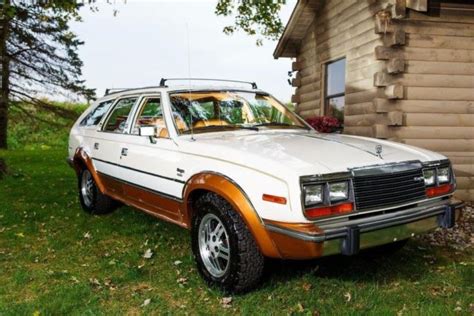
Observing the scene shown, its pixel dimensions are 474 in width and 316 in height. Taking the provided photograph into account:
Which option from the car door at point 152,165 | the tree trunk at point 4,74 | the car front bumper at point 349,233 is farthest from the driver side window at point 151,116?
the tree trunk at point 4,74

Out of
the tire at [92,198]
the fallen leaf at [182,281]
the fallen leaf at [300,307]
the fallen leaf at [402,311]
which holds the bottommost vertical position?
the fallen leaf at [182,281]

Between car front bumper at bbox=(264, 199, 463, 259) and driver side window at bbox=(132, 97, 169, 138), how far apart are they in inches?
77.3

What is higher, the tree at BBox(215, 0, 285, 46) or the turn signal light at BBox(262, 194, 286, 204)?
the tree at BBox(215, 0, 285, 46)

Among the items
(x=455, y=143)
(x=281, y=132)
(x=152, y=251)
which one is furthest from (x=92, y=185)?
(x=455, y=143)

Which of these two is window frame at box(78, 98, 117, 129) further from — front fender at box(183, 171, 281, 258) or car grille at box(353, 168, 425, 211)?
car grille at box(353, 168, 425, 211)

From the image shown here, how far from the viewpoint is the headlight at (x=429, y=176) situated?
12.5 ft

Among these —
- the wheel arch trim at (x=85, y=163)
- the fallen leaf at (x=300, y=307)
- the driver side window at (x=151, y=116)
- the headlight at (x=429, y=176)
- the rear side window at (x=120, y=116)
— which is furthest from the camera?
the wheel arch trim at (x=85, y=163)

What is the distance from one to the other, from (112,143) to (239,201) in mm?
2601

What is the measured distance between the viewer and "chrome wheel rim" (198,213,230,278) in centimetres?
389

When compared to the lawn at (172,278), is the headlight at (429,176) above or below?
above

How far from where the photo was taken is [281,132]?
4.72 meters

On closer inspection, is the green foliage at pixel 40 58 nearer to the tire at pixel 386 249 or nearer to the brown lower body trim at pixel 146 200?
the brown lower body trim at pixel 146 200

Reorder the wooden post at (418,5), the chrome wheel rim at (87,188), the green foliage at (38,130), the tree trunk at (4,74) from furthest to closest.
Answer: the green foliage at (38,130) < the tree trunk at (4,74) < the wooden post at (418,5) < the chrome wheel rim at (87,188)

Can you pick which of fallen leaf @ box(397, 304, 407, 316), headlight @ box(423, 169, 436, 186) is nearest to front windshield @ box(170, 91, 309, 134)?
headlight @ box(423, 169, 436, 186)
